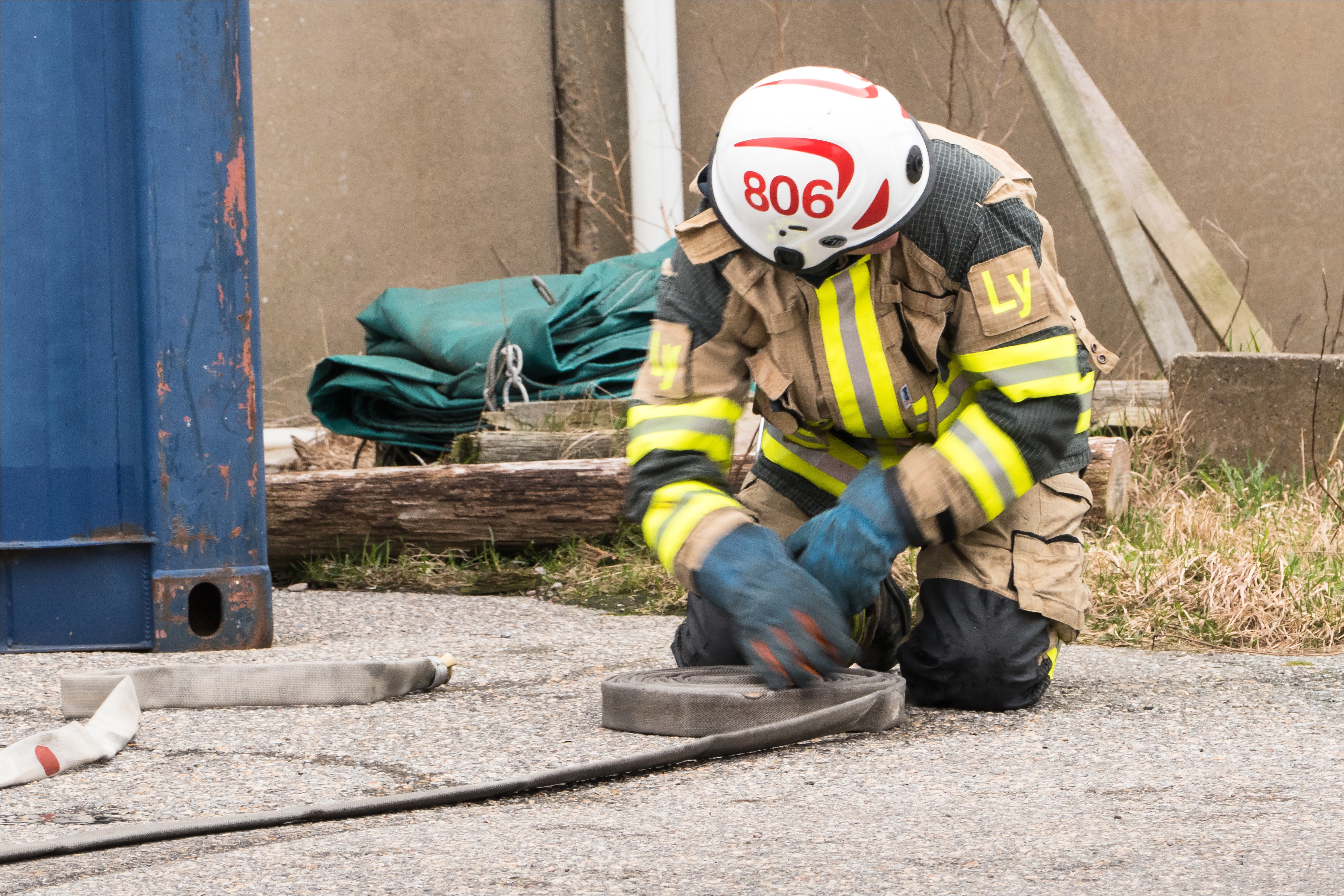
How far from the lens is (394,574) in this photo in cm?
410

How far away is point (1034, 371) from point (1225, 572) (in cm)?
133

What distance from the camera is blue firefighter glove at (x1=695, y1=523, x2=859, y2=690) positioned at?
2.25 meters

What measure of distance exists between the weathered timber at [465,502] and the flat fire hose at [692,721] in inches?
55.7

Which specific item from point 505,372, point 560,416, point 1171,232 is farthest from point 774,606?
point 1171,232

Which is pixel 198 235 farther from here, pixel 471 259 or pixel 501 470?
pixel 471 259

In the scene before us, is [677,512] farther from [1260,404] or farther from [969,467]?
[1260,404]

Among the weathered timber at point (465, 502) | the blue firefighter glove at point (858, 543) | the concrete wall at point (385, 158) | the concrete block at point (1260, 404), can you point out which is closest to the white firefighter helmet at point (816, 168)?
the blue firefighter glove at point (858, 543)

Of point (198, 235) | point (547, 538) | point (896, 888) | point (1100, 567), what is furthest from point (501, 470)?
point (896, 888)

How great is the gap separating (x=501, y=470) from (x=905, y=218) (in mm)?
1981

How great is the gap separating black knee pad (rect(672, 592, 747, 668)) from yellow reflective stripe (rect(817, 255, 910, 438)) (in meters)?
0.47

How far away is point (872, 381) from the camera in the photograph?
2461 mm

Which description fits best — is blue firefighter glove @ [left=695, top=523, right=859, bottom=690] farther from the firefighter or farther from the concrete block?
the concrete block

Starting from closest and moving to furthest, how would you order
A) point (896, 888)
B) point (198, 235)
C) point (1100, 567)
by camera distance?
point (896, 888) < point (198, 235) < point (1100, 567)

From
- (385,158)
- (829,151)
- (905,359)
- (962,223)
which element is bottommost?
(905,359)
